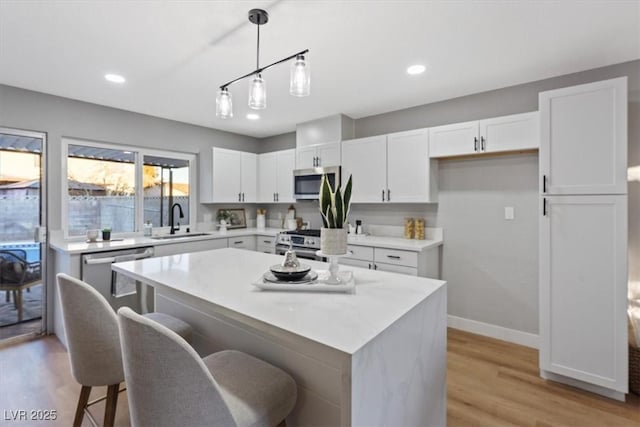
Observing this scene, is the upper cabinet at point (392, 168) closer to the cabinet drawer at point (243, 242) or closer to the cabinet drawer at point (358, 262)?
the cabinet drawer at point (358, 262)

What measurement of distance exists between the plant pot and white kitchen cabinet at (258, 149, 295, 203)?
120 inches

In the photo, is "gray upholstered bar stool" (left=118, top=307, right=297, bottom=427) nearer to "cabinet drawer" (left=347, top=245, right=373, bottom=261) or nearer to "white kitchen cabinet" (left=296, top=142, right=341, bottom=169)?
"cabinet drawer" (left=347, top=245, right=373, bottom=261)

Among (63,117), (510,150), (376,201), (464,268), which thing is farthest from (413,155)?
(63,117)

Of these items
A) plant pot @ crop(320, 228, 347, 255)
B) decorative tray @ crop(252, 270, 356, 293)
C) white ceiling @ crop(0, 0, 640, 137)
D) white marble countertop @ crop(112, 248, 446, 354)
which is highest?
white ceiling @ crop(0, 0, 640, 137)

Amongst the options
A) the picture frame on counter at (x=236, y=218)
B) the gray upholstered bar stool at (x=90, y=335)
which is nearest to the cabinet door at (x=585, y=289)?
the gray upholstered bar stool at (x=90, y=335)

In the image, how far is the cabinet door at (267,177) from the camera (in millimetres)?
4645

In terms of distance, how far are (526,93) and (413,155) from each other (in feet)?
3.69

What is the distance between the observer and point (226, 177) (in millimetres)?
4449

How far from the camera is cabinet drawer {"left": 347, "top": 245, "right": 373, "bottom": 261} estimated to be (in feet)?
10.7

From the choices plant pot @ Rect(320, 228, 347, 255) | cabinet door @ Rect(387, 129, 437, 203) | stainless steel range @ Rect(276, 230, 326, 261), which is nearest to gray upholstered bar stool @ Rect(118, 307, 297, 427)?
plant pot @ Rect(320, 228, 347, 255)

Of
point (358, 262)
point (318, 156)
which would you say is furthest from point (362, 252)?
point (318, 156)

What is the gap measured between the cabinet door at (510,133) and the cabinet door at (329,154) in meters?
1.61

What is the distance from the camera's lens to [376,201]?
141 inches

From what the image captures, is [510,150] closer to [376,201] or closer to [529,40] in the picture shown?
Answer: [529,40]
